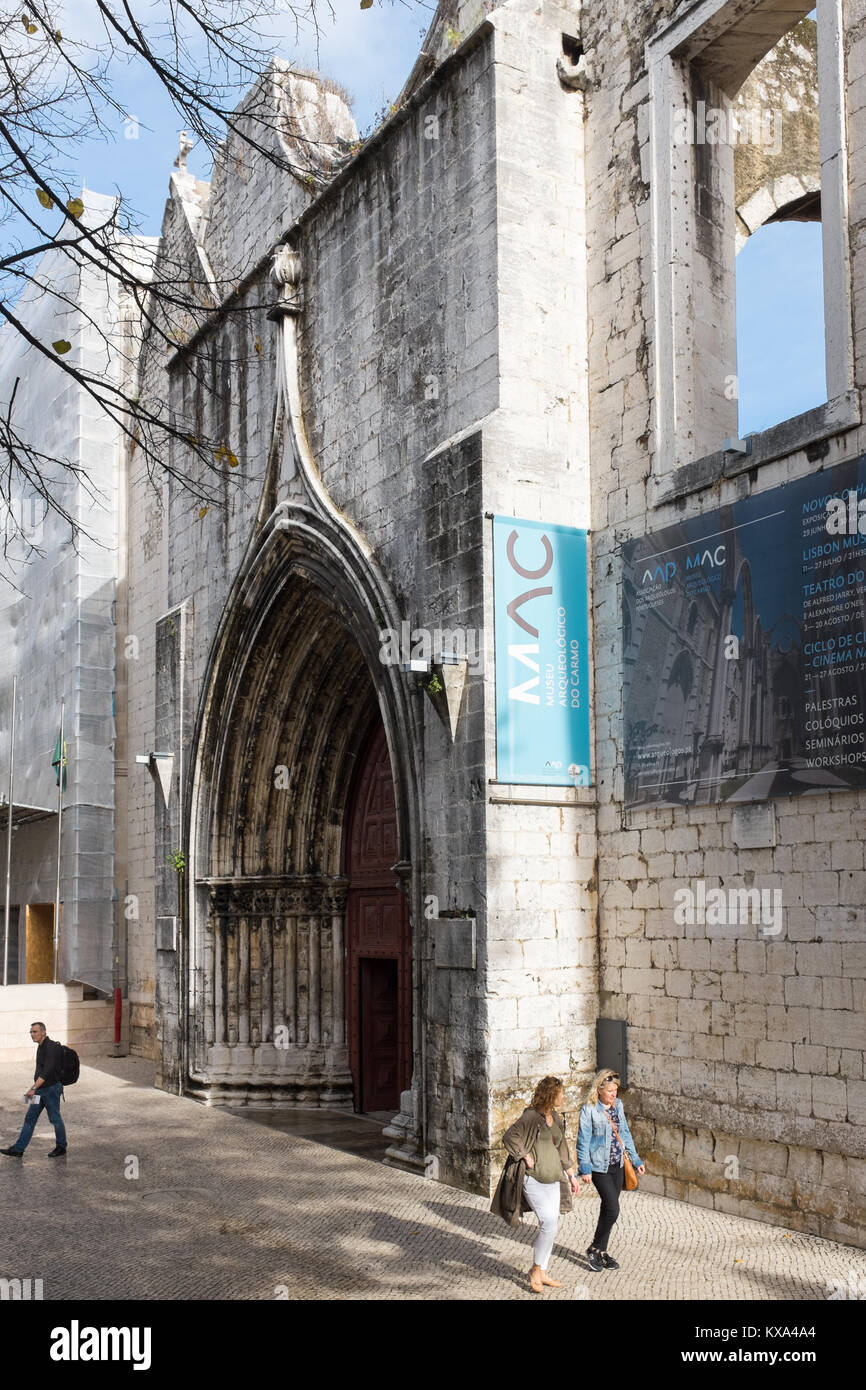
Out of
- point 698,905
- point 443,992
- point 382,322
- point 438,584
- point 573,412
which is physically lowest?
point 443,992

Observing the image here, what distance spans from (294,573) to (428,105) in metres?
3.85

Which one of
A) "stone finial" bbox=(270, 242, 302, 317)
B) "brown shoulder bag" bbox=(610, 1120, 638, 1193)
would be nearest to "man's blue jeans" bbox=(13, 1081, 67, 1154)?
"brown shoulder bag" bbox=(610, 1120, 638, 1193)

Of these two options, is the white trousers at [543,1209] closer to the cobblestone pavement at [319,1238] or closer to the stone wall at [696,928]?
the cobblestone pavement at [319,1238]

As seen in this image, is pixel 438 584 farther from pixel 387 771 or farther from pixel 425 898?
pixel 387 771

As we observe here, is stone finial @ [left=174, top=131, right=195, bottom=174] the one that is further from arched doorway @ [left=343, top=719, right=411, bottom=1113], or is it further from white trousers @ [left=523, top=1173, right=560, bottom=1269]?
white trousers @ [left=523, top=1173, right=560, bottom=1269]

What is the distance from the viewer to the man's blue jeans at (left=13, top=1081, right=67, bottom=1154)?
9.25 metres

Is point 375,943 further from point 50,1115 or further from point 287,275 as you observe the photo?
point 287,275

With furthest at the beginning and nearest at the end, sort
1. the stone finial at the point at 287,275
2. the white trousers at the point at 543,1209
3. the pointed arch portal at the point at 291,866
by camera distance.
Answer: the pointed arch portal at the point at 291,866 < the stone finial at the point at 287,275 < the white trousers at the point at 543,1209

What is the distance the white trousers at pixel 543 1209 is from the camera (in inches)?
226

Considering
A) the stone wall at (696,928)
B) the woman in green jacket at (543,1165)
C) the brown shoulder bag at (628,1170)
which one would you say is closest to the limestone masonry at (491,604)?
the stone wall at (696,928)

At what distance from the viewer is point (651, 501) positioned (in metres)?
8.12

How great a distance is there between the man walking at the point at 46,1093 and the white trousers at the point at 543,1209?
460cm
